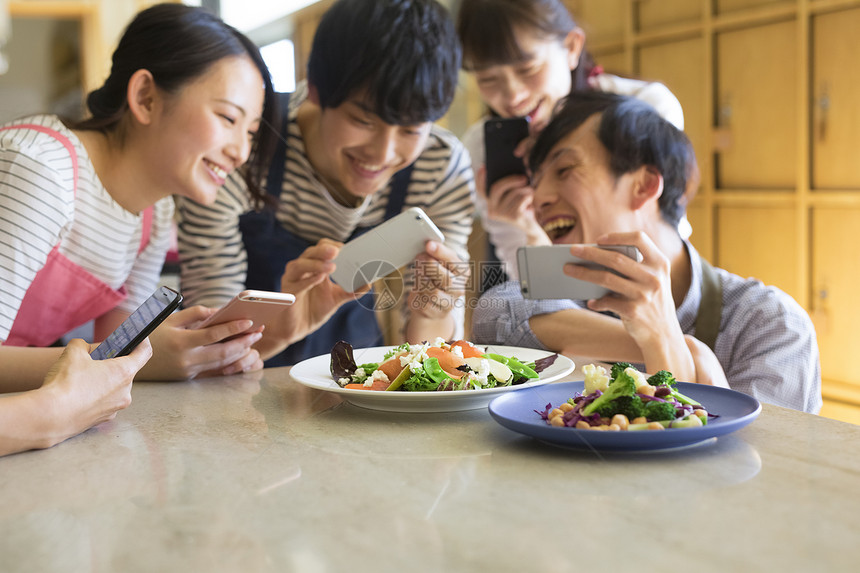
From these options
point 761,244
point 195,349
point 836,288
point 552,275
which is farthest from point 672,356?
point 761,244

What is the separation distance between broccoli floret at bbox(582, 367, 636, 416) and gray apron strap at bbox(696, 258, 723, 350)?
0.46 metres

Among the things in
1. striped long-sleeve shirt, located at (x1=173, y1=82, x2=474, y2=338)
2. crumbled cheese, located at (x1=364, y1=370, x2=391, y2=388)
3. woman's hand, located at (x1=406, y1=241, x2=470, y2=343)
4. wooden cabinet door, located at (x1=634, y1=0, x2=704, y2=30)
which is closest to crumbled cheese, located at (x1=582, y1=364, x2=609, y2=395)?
crumbled cheese, located at (x1=364, y1=370, x2=391, y2=388)

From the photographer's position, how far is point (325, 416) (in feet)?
2.10

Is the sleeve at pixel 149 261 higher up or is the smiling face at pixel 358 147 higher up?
the smiling face at pixel 358 147

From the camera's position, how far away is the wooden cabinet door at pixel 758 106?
6.56 ft

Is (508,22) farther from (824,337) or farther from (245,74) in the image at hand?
(824,337)

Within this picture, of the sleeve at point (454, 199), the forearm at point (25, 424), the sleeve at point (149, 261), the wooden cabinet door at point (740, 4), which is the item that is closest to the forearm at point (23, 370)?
the forearm at point (25, 424)

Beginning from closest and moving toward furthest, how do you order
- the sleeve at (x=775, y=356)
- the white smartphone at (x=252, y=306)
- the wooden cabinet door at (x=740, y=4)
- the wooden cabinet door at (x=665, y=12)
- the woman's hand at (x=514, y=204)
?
1. the white smartphone at (x=252, y=306)
2. the sleeve at (x=775, y=356)
3. the woman's hand at (x=514, y=204)
4. the wooden cabinet door at (x=740, y=4)
5. the wooden cabinet door at (x=665, y=12)

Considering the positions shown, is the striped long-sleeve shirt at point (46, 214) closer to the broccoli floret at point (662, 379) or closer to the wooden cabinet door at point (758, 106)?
the broccoli floret at point (662, 379)

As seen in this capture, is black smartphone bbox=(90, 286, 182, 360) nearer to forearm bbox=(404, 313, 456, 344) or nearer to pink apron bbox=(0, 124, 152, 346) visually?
pink apron bbox=(0, 124, 152, 346)

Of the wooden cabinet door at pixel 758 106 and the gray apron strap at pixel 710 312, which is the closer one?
the gray apron strap at pixel 710 312

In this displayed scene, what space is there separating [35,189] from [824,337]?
1.81 metres

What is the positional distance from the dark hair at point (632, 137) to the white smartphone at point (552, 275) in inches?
10.7

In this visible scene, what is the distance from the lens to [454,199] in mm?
1290
